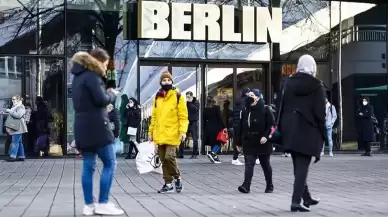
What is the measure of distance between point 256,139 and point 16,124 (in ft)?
31.7

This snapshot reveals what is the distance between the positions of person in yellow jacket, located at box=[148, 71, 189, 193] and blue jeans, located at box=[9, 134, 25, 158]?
9.00 meters

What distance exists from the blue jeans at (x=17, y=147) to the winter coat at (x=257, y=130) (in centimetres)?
940

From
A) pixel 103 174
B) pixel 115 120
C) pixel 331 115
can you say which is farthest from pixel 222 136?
pixel 103 174

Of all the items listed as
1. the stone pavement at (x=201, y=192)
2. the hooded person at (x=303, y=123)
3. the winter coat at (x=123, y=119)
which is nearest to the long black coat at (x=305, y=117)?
the hooded person at (x=303, y=123)

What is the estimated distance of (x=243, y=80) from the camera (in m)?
22.1

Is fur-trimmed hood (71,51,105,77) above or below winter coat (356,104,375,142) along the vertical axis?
above

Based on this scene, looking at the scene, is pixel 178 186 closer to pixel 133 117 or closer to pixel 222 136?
pixel 222 136

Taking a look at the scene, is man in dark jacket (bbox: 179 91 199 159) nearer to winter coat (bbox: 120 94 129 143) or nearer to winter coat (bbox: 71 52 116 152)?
winter coat (bbox: 120 94 129 143)

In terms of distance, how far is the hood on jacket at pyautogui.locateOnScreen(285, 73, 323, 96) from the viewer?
8.66m

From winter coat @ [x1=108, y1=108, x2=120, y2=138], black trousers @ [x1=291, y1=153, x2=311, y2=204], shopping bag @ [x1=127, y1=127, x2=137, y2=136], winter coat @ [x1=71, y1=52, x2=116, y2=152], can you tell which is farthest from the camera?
shopping bag @ [x1=127, y1=127, x2=137, y2=136]

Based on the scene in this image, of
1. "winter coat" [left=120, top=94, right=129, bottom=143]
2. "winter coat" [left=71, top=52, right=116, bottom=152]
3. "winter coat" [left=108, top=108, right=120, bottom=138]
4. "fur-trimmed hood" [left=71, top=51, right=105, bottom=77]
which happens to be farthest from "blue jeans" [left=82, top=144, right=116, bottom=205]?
"winter coat" [left=120, top=94, right=129, bottom=143]

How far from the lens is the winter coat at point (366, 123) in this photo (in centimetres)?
2139

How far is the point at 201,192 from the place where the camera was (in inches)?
447

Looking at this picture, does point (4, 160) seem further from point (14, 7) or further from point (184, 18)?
point (184, 18)
